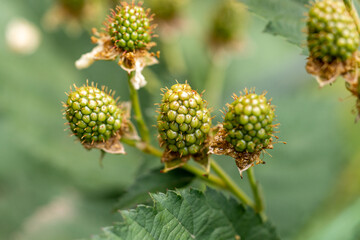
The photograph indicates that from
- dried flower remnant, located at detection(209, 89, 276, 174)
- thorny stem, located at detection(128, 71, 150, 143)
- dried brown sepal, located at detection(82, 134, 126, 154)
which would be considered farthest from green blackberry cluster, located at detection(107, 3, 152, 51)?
dried flower remnant, located at detection(209, 89, 276, 174)

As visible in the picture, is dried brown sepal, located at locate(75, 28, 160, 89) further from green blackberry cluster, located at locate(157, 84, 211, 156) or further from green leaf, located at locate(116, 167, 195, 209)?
green leaf, located at locate(116, 167, 195, 209)

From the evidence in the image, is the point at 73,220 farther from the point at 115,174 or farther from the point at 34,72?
the point at 34,72

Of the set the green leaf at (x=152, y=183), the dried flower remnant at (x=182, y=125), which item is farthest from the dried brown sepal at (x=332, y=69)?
the green leaf at (x=152, y=183)

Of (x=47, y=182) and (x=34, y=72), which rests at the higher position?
(x=34, y=72)

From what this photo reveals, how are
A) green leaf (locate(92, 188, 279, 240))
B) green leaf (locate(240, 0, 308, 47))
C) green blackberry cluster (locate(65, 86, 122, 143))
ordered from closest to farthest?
green leaf (locate(92, 188, 279, 240))
green blackberry cluster (locate(65, 86, 122, 143))
green leaf (locate(240, 0, 308, 47))

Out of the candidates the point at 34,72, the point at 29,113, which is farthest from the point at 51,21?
the point at 29,113

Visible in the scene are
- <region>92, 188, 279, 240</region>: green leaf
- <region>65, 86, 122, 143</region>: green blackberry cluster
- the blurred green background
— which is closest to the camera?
<region>92, 188, 279, 240</region>: green leaf

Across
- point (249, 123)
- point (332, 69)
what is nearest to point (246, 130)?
point (249, 123)

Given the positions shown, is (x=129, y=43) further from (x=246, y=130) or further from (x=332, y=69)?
(x=332, y=69)
